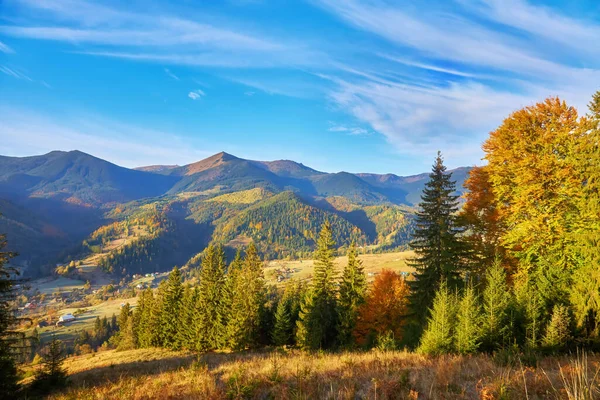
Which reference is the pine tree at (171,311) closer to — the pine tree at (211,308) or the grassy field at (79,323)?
the pine tree at (211,308)

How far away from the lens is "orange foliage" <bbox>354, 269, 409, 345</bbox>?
3559 centimetres

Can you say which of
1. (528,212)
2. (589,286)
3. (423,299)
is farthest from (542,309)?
(423,299)

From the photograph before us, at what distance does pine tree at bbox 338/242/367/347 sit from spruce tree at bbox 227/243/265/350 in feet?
41.1

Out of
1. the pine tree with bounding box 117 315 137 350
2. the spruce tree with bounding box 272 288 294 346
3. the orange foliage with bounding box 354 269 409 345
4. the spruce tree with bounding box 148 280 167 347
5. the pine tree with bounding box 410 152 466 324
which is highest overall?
the pine tree with bounding box 410 152 466 324

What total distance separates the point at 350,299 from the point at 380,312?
174 inches

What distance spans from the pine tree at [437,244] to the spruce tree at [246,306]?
25448mm

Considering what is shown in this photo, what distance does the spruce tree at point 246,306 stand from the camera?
40.7m

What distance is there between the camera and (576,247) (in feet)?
53.5

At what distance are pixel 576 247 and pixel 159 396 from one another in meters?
21.2

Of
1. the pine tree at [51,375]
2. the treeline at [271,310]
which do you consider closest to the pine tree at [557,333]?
the treeline at [271,310]

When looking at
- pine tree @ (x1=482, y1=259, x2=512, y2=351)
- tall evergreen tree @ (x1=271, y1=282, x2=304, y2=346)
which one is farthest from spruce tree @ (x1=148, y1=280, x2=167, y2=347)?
pine tree @ (x1=482, y1=259, x2=512, y2=351)

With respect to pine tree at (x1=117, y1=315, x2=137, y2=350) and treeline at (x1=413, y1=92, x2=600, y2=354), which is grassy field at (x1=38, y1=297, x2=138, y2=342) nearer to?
pine tree at (x1=117, y1=315, x2=137, y2=350)

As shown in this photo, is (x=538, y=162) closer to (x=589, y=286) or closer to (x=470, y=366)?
(x=589, y=286)

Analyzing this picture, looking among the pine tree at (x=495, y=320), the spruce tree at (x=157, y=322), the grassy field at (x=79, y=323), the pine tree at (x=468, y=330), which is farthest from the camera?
the grassy field at (x=79, y=323)
